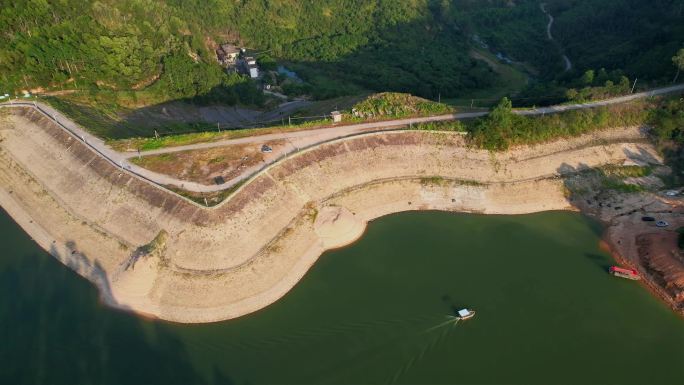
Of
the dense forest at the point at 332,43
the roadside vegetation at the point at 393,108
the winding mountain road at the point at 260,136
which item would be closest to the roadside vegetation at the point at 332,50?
the dense forest at the point at 332,43

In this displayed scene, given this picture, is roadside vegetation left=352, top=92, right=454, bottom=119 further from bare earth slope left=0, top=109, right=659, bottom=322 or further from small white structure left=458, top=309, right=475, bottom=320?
small white structure left=458, top=309, right=475, bottom=320

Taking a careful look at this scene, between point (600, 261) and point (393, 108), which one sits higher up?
point (393, 108)

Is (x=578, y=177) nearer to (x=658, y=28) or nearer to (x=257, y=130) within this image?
(x=257, y=130)

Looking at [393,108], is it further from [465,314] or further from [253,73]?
[253,73]

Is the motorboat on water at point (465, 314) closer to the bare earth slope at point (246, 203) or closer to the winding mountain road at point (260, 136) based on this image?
the bare earth slope at point (246, 203)

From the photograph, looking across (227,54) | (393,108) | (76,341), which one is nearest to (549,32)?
(227,54)

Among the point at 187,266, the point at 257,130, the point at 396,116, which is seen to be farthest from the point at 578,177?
the point at 187,266

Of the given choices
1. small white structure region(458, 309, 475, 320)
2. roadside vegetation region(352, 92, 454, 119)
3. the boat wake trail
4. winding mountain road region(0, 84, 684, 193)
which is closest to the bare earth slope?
winding mountain road region(0, 84, 684, 193)
